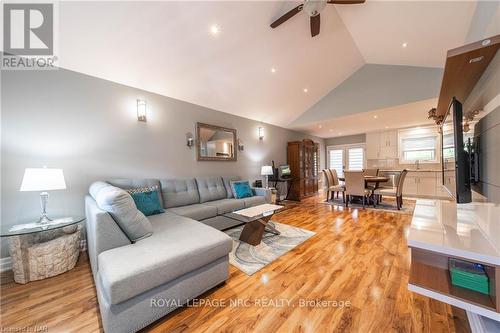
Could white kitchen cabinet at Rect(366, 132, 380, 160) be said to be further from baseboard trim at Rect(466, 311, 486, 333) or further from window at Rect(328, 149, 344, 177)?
baseboard trim at Rect(466, 311, 486, 333)

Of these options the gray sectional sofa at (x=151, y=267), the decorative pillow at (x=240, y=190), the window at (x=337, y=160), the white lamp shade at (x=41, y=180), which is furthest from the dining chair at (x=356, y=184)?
the white lamp shade at (x=41, y=180)

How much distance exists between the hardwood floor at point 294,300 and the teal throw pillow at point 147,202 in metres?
0.84

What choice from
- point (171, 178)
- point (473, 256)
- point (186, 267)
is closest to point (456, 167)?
point (473, 256)

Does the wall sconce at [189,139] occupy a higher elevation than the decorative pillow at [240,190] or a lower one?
higher

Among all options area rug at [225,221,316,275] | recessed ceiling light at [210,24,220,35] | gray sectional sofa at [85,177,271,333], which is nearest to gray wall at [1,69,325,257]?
gray sectional sofa at [85,177,271,333]

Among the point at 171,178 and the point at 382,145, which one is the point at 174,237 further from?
the point at 382,145

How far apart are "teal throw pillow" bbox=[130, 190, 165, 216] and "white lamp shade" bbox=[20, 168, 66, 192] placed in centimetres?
74

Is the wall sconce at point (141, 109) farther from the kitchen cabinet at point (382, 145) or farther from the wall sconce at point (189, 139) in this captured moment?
the kitchen cabinet at point (382, 145)

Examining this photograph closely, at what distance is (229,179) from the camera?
166 inches

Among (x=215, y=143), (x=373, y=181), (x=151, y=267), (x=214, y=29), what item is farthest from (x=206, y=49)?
(x=373, y=181)

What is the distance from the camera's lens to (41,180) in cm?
189

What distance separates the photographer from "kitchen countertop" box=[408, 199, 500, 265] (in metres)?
0.91

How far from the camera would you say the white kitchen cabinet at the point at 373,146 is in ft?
21.7

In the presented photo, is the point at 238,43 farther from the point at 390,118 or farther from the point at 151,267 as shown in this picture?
the point at 390,118
